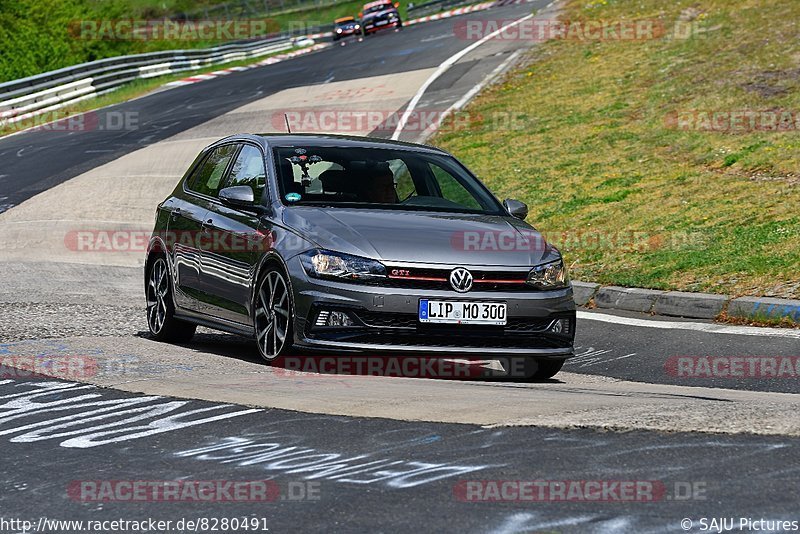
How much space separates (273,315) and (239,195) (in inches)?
38.5

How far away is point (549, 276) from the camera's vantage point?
29.2 feet

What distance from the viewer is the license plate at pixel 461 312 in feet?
27.6

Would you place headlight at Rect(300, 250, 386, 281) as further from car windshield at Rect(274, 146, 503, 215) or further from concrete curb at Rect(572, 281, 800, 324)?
concrete curb at Rect(572, 281, 800, 324)

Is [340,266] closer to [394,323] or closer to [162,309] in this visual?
[394,323]

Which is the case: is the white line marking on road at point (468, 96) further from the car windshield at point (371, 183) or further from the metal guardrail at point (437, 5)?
the metal guardrail at point (437, 5)

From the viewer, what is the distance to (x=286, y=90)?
35562 millimetres

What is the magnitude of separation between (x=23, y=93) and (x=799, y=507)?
33.9 meters

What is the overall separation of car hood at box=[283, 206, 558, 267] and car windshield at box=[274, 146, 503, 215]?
256mm

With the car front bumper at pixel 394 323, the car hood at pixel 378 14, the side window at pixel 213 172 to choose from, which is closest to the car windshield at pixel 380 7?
the car hood at pixel 378 14

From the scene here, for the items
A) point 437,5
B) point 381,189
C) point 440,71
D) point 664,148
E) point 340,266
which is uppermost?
point 381,189

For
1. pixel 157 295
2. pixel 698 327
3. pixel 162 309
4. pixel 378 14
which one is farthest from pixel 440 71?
pixel 378 14

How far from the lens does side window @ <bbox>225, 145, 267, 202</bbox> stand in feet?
32.0

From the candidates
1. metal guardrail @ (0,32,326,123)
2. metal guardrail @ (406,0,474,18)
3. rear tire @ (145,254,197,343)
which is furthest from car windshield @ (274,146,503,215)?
metal guardrail @ (406,0,474,18)

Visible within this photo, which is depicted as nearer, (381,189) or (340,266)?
(340,266)
